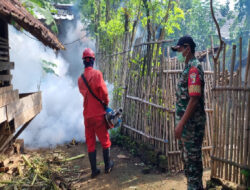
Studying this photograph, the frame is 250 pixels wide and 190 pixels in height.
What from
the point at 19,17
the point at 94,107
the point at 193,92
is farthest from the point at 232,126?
the point at 19,17

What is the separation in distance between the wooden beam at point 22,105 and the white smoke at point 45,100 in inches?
23.3

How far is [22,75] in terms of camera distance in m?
9.76

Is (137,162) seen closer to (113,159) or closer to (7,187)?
(113,159)

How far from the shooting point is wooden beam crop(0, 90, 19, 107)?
11.7 feet

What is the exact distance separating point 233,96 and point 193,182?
1406 mm

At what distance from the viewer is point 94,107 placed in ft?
14.7

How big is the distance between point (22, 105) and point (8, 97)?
1.84 ft

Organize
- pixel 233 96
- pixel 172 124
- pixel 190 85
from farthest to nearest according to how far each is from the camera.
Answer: pixel 172 124 < pixel 233 96 < pixel 190 85

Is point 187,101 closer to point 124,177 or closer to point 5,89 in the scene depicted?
point 124,177

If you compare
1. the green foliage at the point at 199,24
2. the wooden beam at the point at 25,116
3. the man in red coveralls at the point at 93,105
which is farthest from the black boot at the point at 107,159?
the green foliage at the point at 199,24

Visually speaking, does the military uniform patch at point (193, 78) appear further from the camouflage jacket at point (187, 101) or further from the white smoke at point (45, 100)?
the white smoke at point (45, 100)

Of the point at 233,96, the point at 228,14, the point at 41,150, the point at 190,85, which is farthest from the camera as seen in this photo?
the point at 228,14

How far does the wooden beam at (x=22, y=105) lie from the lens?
3.85 metres

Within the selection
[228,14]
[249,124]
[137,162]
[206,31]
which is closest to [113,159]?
[137,162]
